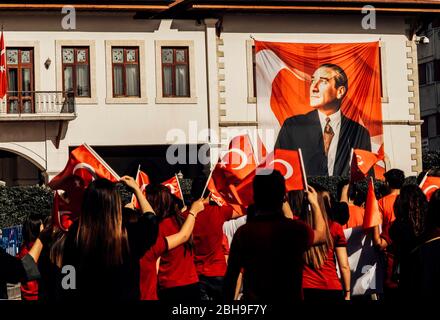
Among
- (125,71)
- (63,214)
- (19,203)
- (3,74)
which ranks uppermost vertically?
(125,71)

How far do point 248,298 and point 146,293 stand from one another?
158cm

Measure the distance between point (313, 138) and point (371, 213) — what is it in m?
24.8

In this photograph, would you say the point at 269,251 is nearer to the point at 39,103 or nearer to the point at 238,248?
the point at 238,248

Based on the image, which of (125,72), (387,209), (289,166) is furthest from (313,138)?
(289,166)

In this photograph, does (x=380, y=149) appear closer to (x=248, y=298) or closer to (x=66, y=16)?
(x=66, y=16)

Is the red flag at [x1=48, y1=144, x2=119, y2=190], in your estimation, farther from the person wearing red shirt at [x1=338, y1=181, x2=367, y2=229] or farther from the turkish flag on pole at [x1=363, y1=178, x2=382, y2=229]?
the person wearing red shirt at [x1=338, y1=181, x2=367, y2=229]

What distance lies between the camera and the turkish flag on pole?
10.7m

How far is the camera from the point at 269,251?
272 inches

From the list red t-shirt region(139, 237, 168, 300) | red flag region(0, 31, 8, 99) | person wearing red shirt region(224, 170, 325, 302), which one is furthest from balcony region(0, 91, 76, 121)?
person wearing red shirt region(224, 170, 325, 302)

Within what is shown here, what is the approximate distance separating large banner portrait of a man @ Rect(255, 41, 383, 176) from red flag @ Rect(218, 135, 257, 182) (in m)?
22.8

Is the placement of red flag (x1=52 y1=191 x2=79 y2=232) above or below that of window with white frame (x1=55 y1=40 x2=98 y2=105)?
below

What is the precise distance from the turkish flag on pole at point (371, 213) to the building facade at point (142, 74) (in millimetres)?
24639

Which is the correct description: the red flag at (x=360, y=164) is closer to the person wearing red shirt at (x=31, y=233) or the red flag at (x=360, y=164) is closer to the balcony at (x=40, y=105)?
the person wearing red shirt at (x=31, y=233)

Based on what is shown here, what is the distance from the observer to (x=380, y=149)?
3506 cm
